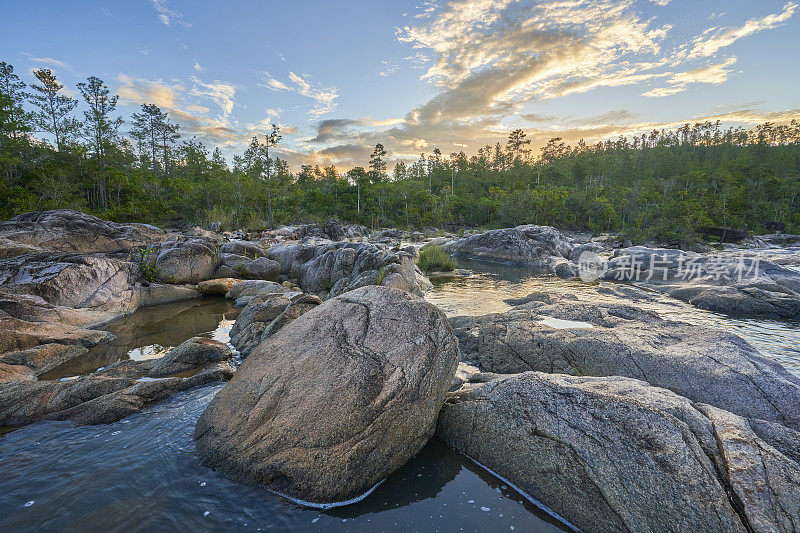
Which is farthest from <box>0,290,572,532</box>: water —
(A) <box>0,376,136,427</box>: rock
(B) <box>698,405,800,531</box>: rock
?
(B) <box>698,405,800,531</box>: rock

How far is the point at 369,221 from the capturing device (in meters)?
58.2

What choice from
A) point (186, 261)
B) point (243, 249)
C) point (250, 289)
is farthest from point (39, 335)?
point (243, 249)

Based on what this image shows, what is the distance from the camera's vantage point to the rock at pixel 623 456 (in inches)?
115

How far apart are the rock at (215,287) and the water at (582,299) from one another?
30.0ft

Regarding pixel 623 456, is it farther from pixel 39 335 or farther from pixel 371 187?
pixel 371 187

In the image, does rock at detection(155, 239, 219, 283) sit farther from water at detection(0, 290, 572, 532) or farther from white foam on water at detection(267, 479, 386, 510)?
white foam on water at detection(267, 479, 386, 510)

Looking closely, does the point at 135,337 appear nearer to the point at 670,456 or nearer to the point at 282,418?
the point at 282,418

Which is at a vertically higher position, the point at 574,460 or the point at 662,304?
the point at 574,460

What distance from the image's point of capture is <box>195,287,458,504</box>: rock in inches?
147

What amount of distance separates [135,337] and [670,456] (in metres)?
12.3

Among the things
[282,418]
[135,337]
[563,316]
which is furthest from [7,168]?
[563,316]

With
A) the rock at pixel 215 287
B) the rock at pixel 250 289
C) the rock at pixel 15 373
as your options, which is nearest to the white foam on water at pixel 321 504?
the rock at pixel 15 373

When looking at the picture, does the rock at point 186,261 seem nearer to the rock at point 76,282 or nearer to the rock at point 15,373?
the rock at point 76,282

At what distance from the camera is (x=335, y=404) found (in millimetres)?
3914
